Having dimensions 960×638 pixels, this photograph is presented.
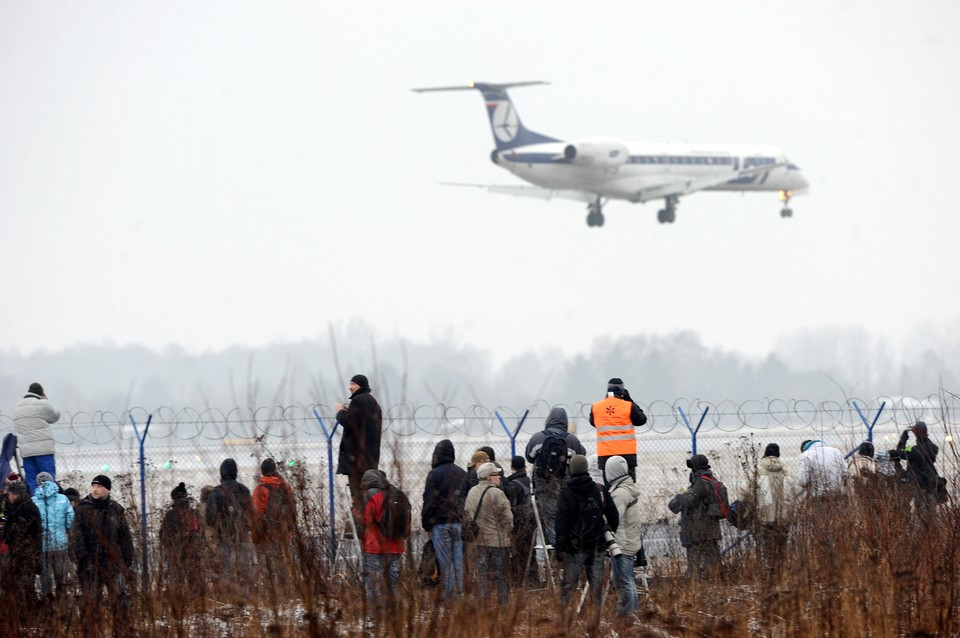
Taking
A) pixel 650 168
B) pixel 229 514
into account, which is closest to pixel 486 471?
pixel 229 514

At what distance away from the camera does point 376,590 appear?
8008 mm

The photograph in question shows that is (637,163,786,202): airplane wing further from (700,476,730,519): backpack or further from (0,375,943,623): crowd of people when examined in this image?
(700,476,730,519): backpack

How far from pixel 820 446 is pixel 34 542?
7.48 m

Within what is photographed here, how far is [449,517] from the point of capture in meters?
9.89

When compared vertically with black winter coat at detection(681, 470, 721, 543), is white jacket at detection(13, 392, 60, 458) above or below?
above

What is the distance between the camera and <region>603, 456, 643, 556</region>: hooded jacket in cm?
1102

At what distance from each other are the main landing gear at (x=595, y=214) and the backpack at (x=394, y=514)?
150 feet

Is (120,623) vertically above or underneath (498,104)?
underneath

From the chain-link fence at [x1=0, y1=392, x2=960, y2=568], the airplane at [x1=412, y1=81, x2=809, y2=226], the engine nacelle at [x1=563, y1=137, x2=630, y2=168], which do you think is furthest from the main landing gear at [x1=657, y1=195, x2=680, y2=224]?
the chain-link fence at [x1=0, y1=392, x2=960, y2=568]

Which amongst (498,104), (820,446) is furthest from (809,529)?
(498,104)

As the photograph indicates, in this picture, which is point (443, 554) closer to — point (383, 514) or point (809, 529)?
point (383, 514)

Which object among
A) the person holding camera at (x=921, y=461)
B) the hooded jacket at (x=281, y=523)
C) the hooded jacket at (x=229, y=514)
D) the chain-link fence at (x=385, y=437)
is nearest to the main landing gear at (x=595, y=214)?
the chain-link fence at (x=385, y=437)

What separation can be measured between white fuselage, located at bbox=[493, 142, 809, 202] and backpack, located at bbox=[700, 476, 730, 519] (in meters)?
39.0

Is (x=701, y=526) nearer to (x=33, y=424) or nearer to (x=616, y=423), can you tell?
(x=616, y=423)
